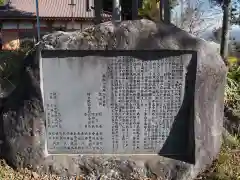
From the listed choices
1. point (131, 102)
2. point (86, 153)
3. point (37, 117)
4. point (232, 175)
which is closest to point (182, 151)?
point (232, 175)

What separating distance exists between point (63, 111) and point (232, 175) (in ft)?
7.52

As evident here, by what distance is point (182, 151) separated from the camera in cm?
407

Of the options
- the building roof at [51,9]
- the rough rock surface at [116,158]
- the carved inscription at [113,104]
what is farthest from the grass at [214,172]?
the building roof at [51,9]

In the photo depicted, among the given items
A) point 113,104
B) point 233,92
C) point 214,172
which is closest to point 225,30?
point 233,92

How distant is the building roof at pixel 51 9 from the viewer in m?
20.4

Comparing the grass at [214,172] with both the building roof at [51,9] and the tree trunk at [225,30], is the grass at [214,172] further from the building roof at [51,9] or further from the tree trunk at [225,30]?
the building roof at [51,9]

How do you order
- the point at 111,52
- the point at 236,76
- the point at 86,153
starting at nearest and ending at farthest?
1. the point at 111,52
2. the point at 86,153
3. the point at 236,76

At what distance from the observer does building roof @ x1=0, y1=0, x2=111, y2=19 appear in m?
20.4

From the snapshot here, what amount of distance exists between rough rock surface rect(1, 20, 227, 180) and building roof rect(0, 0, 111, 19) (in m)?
16.6

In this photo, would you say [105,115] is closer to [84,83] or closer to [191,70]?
[84,83]

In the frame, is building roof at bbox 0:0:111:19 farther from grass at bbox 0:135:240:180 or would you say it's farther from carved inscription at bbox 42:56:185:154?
grass at bbox 0:135:240:180

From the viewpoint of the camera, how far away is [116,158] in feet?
13.1

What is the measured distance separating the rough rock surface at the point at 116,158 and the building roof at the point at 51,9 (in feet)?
54.4

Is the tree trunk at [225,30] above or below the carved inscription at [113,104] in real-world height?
above
